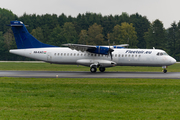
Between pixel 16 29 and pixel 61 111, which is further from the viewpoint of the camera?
pixel 16 29

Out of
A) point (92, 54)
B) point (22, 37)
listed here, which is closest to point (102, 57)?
point (92, 54)

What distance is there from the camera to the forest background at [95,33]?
8644 cm

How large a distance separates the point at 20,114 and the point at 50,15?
11060 centimetres

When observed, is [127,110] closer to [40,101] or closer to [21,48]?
[40,101]

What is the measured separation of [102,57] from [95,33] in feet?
193

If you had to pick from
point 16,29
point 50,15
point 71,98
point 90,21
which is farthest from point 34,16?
point 71,98

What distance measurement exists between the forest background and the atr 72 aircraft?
161ft

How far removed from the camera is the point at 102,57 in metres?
32.8

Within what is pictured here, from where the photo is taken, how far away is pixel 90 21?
367 ft

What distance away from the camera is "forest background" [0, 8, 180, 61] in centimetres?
8644

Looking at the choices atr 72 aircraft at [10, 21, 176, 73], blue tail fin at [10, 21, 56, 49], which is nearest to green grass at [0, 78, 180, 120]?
atr 72 aircraft at [10, 21, 176, 73]

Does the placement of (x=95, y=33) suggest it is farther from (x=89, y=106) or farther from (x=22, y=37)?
(x=89, y=106)

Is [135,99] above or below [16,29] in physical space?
below

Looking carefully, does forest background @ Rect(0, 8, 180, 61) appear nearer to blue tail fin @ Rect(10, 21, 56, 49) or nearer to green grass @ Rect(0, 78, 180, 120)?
blue tail fin @ Rect(10, 21, 56, 49)
